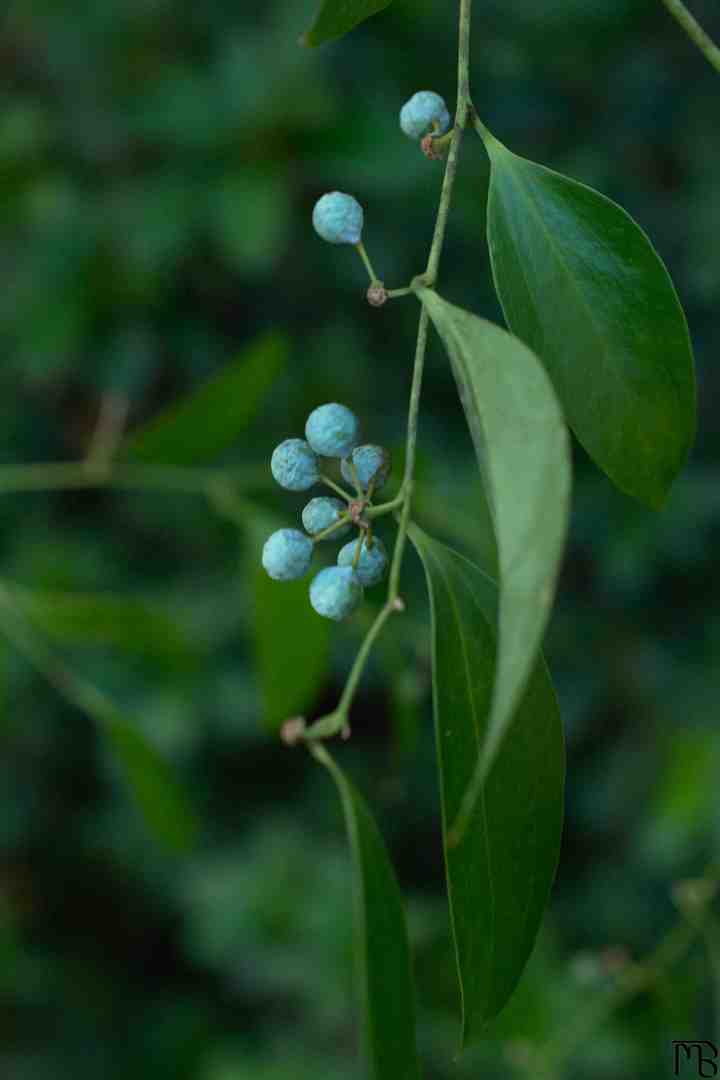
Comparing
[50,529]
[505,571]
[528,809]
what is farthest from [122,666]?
[505,571]

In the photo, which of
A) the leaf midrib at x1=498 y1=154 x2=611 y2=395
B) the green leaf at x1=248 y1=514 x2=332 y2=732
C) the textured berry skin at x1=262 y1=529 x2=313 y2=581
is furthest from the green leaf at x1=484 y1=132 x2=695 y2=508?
the green leaf at x1=248 y1=514 x2=332 y2=732

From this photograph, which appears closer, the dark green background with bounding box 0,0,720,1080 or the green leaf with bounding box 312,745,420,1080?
the green leaf with bounding box 312,745,420,1080

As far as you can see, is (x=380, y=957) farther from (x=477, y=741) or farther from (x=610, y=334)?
(x=610, y=334)

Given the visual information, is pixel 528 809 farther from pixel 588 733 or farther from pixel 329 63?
pixel 329 63

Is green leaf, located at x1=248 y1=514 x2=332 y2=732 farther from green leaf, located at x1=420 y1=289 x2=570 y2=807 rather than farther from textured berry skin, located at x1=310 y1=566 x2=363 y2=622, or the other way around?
green leaf, located at x1=420 y1=289 x2=570 y2=807

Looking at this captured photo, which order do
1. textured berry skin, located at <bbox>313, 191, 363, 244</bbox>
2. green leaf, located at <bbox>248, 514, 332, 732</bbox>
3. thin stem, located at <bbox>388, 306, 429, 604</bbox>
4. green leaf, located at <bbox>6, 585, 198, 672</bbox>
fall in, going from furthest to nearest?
1. green leaf, located at <bbox>6, 585, 198, 672</bbox>
2. green leaf, located at <bbox>248, 514, 332, 732</bbox>
3. textured berry skin, located at <bbox>313, 191, 363, 244</bbox>
4. thin stem, located at <bbox>388, 306, 429, 604</bbox>

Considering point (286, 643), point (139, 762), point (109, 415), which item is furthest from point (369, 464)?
point (109, 415)
